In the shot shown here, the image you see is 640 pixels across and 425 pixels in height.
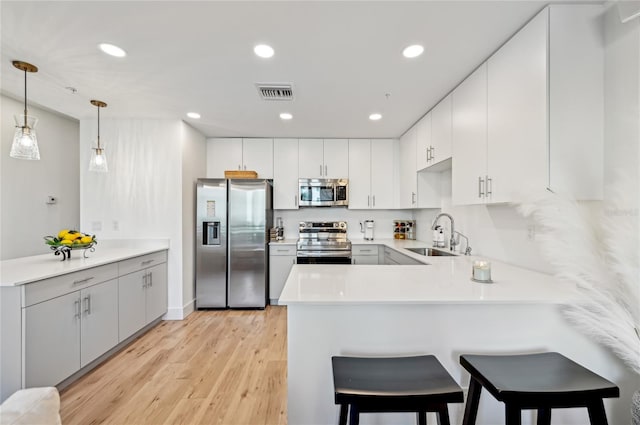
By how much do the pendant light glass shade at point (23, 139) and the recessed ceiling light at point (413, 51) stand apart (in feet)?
8.94

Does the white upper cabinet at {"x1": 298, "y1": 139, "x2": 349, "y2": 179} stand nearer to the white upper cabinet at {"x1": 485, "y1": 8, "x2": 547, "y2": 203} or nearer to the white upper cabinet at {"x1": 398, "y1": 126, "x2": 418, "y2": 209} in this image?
the white upper cabinet at {"x1": 398, "y1": 126, "x2": 418, "y2": 209}

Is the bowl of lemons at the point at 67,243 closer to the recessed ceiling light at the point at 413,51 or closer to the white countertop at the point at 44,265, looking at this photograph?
the white countertop at the point at 44,265

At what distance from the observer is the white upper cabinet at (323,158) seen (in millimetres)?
4000

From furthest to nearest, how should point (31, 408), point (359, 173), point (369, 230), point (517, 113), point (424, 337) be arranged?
point (369, 230)
point (359, 173)
point (517, 113)
point (424, 337)
point (31, 408)

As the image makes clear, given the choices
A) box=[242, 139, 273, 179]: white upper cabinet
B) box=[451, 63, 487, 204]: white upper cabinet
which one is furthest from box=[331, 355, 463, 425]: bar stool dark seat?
box=[242, 139, 273, 179]: white upper cabinet

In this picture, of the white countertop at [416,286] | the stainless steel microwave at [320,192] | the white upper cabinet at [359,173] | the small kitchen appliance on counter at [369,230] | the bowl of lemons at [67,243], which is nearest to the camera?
the white countertop at [416,286]

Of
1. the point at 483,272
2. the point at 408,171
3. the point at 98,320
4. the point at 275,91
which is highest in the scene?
the point at 275,91

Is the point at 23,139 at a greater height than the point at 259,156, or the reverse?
the point at 259,156

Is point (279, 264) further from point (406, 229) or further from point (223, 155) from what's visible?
point (406, 229)

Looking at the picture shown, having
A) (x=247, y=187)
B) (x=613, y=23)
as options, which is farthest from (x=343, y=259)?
(x=613, y=23)

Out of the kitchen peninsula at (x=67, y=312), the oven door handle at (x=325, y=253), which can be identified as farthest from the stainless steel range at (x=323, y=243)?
the kitchen peninsula at (x=67, y=312)

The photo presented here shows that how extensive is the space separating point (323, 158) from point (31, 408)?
A: 3.69 metres

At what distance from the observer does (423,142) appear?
3.08 meters

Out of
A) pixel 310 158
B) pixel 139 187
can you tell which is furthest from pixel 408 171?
pixel 139 187
